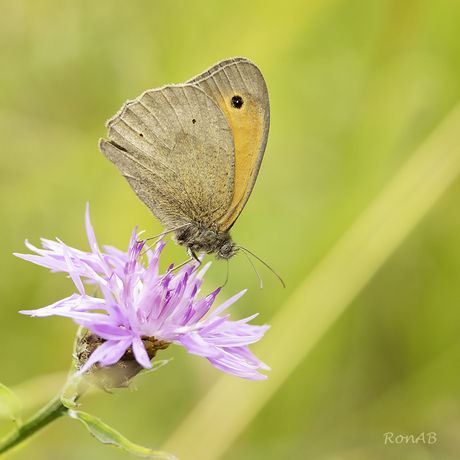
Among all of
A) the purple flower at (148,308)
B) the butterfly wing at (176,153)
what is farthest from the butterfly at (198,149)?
the purple flower at (148,308)

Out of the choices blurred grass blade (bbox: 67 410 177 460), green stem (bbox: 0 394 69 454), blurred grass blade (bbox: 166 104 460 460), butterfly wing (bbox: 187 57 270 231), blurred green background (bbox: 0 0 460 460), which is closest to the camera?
blurred grass blade (bbox: 67 410 177 460)

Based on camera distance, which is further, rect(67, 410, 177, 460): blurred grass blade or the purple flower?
the purple flower

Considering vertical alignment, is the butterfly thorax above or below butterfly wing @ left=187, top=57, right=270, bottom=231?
below

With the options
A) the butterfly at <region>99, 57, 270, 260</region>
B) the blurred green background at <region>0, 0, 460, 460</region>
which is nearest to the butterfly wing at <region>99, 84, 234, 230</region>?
the butterfly at <region>99, 57, 270, 260</region>

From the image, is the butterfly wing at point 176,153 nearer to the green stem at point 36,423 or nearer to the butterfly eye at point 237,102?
the butterfly eye at point 237,102

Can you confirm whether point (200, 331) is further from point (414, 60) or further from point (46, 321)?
point (414, 60)

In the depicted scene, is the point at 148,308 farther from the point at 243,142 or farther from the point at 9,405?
the point at 243,142

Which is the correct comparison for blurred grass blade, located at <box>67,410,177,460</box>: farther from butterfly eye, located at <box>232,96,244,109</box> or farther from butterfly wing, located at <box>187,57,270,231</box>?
butterfly eye, located at <box>232,96,244,109</box>

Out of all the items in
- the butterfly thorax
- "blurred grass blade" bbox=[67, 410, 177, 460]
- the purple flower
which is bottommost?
"blurred grass blade" bbox=[67, 410, 177, 460]
